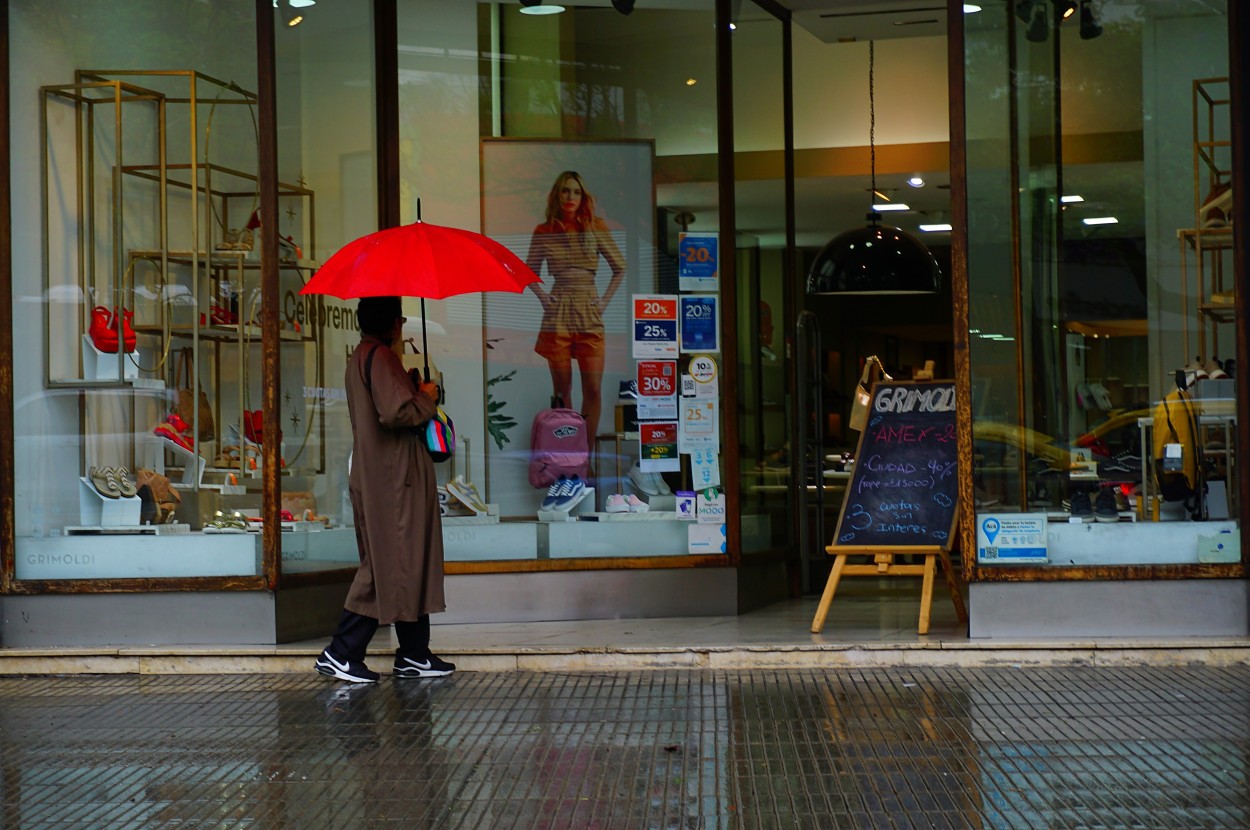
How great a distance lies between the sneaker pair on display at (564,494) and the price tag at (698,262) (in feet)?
4.14

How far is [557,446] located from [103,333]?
8.27 ft

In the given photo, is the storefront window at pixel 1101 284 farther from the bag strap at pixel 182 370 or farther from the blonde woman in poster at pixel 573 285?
the bag strap at pixel 182 370

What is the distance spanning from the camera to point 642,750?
5203 millimetres

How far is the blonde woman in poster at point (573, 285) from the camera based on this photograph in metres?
8.73

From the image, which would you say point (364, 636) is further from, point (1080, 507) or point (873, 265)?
point (873, 265)

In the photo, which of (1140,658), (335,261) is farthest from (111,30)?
(1140,658)

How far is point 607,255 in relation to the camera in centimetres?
877

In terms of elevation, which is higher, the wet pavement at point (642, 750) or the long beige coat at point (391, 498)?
the long beige coat at point (391, 498)

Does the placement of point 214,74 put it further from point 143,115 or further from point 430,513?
point 430,513

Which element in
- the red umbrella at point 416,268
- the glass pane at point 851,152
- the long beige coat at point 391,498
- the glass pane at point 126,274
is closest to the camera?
the red umbrella at point 416,268

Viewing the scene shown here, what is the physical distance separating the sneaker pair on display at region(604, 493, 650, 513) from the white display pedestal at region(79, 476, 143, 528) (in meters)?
2.54

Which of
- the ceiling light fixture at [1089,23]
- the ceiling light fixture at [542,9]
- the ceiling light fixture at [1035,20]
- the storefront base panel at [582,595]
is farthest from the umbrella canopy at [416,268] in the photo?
the ceiling light fixture at [1089,23]

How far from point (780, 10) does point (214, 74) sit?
11.6ft

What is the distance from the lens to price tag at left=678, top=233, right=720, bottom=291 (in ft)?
28.5
